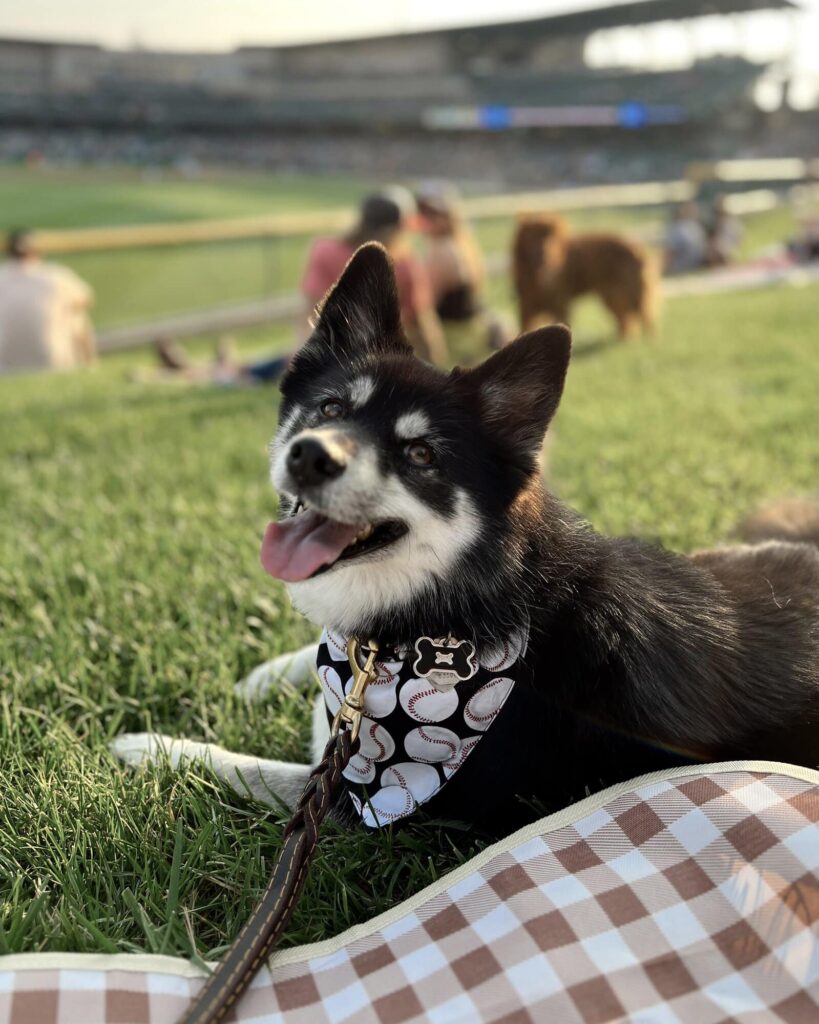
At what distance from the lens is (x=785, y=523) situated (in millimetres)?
3113

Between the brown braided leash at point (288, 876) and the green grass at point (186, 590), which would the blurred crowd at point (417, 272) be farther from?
the brown braided leash at point (288, 876)

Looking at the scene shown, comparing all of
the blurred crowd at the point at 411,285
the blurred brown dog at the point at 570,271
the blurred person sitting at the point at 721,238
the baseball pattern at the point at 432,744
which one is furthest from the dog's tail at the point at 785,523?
the blurred person sitting at the point at 721,238

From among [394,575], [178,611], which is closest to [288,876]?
[394,575]

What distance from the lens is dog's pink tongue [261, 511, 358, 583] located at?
1.96 meters

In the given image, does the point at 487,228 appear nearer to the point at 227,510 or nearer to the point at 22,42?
the point at 227,510

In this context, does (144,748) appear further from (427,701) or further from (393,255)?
(393,255)

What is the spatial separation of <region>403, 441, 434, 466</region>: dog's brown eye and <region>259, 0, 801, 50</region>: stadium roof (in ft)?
207

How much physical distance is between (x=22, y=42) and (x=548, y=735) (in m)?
69.0

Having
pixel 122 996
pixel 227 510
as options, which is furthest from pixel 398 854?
pixel 227 510

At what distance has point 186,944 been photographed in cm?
187

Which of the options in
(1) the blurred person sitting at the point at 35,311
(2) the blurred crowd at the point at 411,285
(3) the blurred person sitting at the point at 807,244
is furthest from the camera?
(3) the blurred person sitting at the point at 807,244

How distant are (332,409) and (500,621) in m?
0.61

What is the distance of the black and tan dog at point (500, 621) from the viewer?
2.00 m

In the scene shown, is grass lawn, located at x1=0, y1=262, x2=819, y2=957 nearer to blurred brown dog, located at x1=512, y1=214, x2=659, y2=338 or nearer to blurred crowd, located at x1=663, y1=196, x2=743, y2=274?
blurred brown dog, located at x1=512, y1=214, x2=659, y2=338
